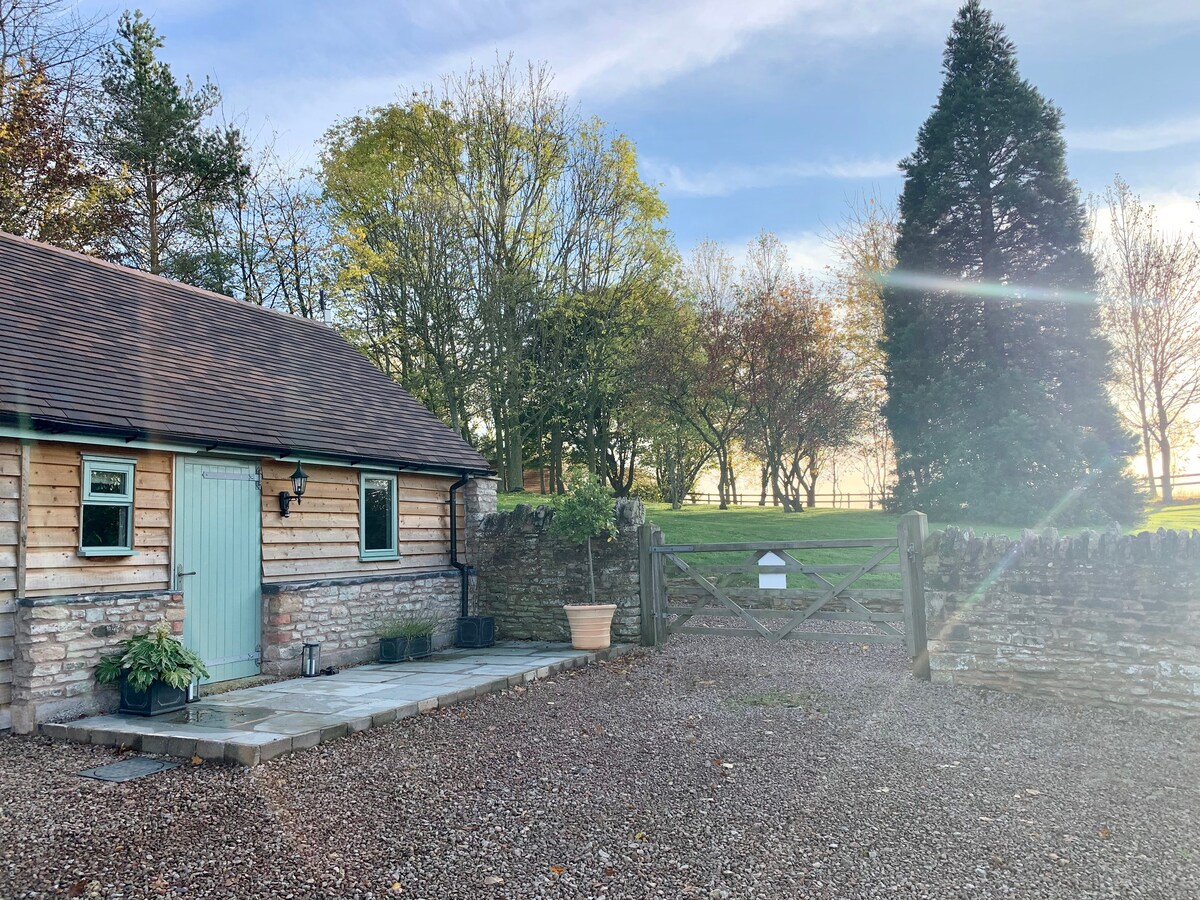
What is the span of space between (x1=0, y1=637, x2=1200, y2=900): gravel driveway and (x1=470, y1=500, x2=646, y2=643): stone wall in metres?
3.58

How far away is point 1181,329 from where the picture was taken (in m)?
23.8

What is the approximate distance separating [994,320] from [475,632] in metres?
16.8

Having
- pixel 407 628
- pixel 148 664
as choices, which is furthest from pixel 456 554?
pixel 148 664

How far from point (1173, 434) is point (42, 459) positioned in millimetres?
33384

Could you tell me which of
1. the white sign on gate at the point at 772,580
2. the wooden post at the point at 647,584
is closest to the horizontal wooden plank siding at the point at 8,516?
the wooden post at the point at 647,584

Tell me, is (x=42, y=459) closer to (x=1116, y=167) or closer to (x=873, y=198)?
(x=873, y=198)

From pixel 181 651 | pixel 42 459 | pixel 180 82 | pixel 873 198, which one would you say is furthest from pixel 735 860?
pixel 873 198

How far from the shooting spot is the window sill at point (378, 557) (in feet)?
35.1

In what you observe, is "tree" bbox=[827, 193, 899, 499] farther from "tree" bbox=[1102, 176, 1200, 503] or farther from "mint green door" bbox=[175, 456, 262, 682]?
"mint green door" bbox=[175, 456, 262, 682]

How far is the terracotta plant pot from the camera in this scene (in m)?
10.5

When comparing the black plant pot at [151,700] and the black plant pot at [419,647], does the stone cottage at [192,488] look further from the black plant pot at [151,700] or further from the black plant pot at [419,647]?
the black plant pot at [419,647]

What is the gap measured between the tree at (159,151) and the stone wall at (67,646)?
16245 millimetres

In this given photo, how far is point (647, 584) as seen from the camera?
10930 mm

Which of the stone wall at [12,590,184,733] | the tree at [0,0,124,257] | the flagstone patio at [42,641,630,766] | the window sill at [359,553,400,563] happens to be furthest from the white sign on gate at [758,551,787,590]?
the tree at [0,0,124,257]
